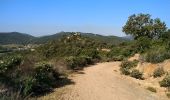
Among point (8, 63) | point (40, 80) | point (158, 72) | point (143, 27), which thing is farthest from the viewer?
point (143, 27)

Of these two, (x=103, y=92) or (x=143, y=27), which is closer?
(x=103, y=92)

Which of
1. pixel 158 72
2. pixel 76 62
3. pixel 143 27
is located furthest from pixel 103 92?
pixel 143 27

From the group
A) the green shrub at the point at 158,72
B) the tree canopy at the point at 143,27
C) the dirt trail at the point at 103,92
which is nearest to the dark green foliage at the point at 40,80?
the dirt trail at the point at 103,92

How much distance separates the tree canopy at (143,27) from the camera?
62.9 metres

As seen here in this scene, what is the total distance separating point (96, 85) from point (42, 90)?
13.3 feet

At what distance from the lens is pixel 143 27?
6391 cm

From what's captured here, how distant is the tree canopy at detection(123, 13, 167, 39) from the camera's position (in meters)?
62.9

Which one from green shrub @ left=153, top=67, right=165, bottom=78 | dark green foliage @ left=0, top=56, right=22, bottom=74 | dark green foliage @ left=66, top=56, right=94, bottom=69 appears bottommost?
dark green foliage @ left=66, top=56, right=94, bottom=69

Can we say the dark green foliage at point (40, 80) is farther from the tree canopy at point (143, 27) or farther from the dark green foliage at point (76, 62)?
the tree canopy at point (143, 27)

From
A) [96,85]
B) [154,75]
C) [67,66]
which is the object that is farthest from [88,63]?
[96,85]

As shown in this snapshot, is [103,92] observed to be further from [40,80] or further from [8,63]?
[8,63]

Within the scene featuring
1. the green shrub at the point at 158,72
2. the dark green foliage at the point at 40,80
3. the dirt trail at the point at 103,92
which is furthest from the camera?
the green shrub at the point at 158,72

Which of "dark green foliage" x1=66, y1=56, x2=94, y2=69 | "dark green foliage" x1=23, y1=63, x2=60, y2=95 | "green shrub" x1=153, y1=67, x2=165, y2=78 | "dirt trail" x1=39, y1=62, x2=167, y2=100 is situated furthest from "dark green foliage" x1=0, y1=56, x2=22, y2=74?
"dark green foliage" x1=66, y1=56, x2=94, y2=69

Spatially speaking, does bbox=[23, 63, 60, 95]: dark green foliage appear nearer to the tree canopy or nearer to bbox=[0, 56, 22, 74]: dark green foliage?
bbox=[0, 56, 22, 74]: dark green foliage
